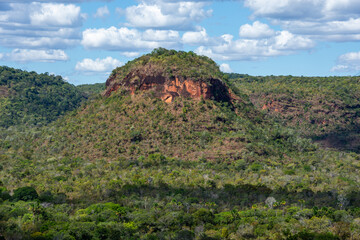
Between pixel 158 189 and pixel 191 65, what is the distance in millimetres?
45190

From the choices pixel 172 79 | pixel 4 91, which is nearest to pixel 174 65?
pixel 172 79

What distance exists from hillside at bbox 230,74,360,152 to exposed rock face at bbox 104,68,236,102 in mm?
54148

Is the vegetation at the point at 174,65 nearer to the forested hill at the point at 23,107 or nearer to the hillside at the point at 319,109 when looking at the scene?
the hillside at the point at 319,109

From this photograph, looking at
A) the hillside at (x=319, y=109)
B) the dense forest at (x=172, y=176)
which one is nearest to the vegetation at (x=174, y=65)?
the dense forest at (x=172, y=176)

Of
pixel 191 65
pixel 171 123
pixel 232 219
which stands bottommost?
pixel 232 219

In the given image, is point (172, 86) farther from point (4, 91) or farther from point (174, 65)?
point (4, 91)

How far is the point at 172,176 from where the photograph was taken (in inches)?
3386

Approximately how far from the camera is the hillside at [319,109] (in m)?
157

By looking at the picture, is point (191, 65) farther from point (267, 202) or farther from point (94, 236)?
point (94, 236)

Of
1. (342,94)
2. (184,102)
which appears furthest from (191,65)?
(342,94)

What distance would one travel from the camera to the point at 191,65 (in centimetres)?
11619

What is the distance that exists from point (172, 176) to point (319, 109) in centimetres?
9643

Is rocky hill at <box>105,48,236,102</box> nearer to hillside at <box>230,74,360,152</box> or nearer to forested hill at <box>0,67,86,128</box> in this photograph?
hillside at <box>230,74,360,152</box>

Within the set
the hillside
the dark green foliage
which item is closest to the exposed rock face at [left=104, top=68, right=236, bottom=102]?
the dark green foliage
